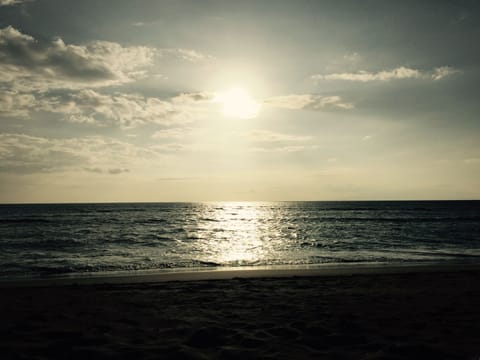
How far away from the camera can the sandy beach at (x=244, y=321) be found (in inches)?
202

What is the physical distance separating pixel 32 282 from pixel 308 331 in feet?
36.9

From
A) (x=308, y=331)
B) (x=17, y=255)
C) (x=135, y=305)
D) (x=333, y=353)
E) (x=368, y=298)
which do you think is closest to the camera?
(x=333, y=353)

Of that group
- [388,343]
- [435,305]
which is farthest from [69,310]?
[435,305]

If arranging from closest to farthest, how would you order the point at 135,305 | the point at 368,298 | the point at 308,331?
the point at 308,331, the point at 135,305, the point at 368,298

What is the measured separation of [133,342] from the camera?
5.50 metres

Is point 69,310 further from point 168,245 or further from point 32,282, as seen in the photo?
point 168,245

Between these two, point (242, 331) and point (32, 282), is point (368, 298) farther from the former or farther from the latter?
point (32, 282)

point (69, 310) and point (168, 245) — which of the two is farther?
point (168, 245)

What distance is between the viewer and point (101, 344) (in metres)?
5.41

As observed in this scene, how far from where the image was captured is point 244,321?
6.76m

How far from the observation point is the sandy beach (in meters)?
5.12

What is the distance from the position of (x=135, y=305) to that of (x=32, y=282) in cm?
695

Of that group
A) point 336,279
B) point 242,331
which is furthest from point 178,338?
point 336,279

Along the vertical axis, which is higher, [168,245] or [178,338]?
[178,338]
